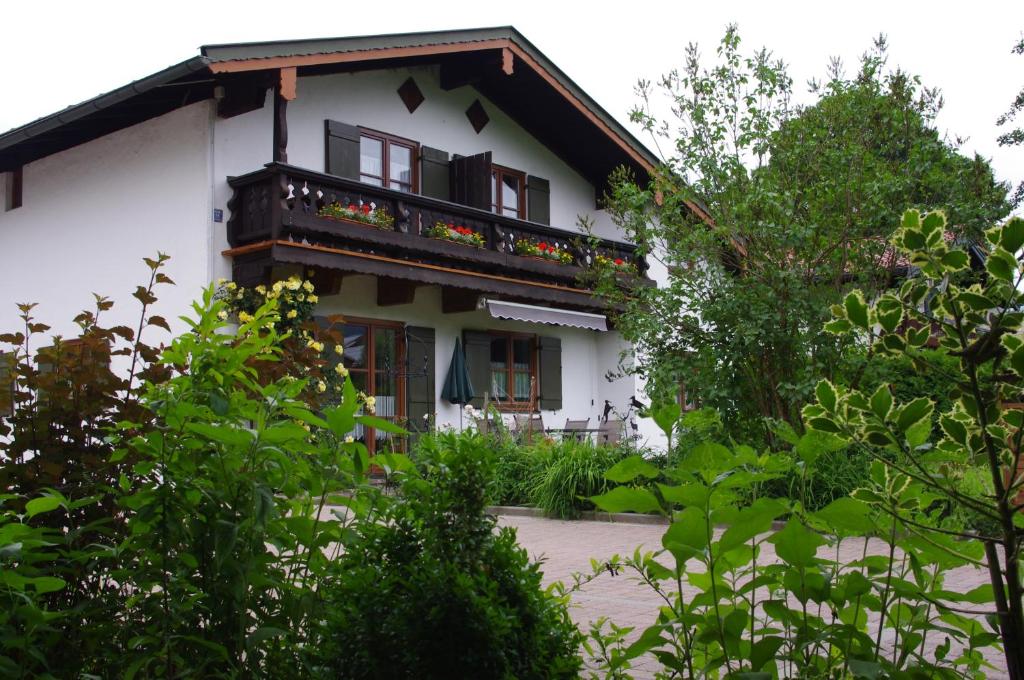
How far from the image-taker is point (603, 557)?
283 inches

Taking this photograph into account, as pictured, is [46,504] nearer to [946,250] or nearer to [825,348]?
[946,250]

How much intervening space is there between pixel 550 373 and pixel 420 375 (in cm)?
310

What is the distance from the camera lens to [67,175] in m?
15.0

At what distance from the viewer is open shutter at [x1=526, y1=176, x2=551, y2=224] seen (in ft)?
58.5

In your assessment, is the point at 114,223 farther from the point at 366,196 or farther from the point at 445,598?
the point at 445,598

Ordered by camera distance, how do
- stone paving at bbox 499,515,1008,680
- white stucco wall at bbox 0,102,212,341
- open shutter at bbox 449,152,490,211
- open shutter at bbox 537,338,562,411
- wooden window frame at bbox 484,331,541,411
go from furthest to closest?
open shutter at bbox 537,338,562,411
wooden window frame at bbox 484,331,541,411
open shutter at bbox 449,152,490,211
white stucco wall at bbox 0,102,212,341
stone paving at bbox 499,515,1008,680

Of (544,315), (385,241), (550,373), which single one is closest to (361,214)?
Result: (385,241)

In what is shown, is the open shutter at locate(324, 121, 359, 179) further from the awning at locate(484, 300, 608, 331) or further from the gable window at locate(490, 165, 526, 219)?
the gable window at locate(490, 165, 526, 219)

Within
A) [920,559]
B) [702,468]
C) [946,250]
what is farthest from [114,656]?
[946,250]

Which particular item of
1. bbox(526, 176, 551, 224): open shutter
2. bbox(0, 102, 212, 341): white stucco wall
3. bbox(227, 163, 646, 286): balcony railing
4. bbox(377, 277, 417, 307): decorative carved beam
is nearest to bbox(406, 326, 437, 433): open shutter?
bbox(377, 277, 417, 307): decorative carved beam

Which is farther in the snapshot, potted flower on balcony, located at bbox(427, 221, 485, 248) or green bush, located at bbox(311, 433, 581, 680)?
potted flower on balcony, located at bbox(427, 221, 485, 248)

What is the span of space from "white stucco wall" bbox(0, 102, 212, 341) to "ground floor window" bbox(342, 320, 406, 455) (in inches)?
104

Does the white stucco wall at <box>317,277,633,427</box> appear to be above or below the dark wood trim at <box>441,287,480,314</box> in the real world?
below

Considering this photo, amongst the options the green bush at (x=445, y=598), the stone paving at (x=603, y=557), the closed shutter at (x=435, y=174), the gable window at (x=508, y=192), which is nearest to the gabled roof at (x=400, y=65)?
the gable window at (x=508, y=192)
